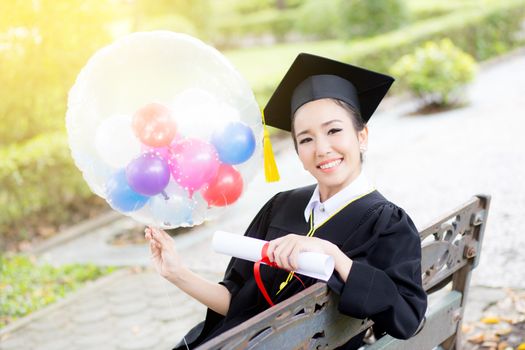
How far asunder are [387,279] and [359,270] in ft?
0.31

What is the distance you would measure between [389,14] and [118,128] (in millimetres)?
17323

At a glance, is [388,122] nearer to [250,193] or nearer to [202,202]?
[250,193]

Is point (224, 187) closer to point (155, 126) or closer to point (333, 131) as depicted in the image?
point (155, 126)

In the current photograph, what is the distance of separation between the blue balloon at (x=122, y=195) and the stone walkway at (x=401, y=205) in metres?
2.31

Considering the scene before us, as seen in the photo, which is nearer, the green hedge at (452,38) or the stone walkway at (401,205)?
the stone walkway at (401,205)

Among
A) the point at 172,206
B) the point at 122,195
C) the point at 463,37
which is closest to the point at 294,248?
the point at 172,206

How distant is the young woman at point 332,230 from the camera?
2076mm

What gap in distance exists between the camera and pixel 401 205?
670 cm

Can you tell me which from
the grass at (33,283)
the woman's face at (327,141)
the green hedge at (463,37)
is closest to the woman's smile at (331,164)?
the woman's face at (327,141)

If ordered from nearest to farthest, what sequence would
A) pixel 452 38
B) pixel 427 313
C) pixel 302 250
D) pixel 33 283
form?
pixel 302 250, pixel 427 313, pixel 33 283, pixel 452 38

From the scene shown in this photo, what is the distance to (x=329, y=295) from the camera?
2141 mm

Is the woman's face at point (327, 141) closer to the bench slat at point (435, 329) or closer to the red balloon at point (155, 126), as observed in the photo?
the red balloon at point (155, 126)

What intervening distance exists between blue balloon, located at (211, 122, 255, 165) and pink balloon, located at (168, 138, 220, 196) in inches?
1.1

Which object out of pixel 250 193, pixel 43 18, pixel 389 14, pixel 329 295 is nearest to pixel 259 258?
Answer: pixel 329 295
